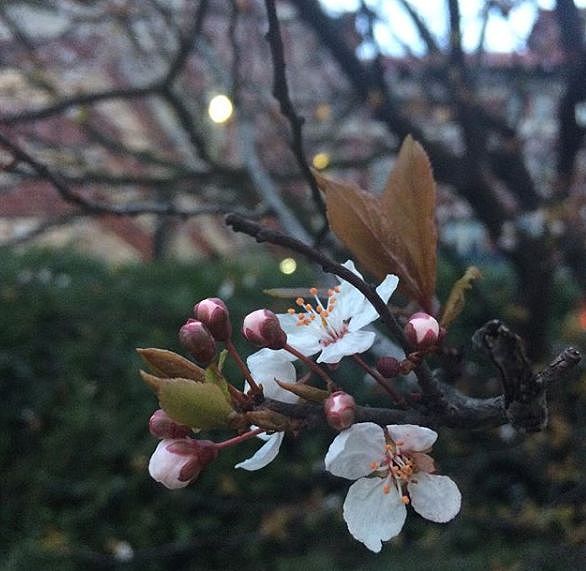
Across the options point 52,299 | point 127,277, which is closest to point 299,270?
point 127,277

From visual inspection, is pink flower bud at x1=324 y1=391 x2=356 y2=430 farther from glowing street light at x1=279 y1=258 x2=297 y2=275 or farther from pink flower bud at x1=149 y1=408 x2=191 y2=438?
glowing street light at x1=279 y1=258 x2=297 y2=275

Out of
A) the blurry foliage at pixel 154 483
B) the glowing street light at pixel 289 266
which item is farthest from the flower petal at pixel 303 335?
the blurry foliage at pixel 154 483

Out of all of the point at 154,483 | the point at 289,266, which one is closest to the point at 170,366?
the point at 289,266

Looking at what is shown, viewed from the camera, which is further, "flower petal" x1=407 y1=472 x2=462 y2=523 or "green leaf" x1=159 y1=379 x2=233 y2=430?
"flower petal" x1=407 y1=472 x2=462 y2=523

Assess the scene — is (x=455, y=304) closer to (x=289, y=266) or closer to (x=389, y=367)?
(x=389, y=367)

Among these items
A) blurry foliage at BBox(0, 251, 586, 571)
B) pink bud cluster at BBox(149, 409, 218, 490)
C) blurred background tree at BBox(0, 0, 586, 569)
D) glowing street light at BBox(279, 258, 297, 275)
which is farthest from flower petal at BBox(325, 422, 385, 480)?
blurry foliage at BBox(0, 251, 586, 571)
